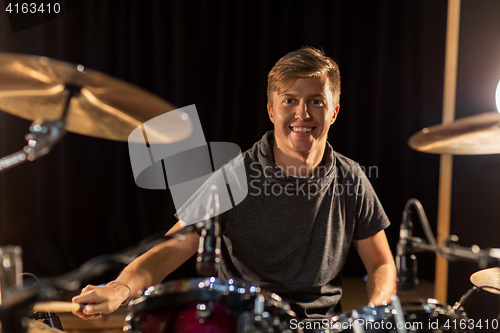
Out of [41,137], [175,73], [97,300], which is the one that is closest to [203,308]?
[97,300]

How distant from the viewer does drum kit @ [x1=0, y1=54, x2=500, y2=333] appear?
626 mm

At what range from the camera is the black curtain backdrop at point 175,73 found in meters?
1.87

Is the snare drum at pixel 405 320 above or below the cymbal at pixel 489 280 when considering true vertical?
above

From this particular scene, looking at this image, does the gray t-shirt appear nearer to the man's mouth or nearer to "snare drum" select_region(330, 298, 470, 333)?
the man's mouth

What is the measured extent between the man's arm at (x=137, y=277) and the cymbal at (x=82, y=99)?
34 cm

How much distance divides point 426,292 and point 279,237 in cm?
144

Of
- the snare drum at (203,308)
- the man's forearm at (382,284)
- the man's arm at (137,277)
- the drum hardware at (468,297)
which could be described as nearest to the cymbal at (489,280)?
the drum hardware at (468,297)

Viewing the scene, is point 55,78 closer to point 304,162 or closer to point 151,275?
point 151,275

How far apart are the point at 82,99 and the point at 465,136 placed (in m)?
0.87

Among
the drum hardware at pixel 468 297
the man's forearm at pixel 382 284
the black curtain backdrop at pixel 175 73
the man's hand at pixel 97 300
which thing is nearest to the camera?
the man's hand at pixel 97 300

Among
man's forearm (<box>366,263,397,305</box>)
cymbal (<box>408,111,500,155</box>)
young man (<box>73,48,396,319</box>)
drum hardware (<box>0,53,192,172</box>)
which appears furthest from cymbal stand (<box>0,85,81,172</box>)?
man's forearm (<box>366,263,397,305</box>)

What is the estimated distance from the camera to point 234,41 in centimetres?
190

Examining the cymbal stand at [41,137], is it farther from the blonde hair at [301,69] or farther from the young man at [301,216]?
the blonde hair at [301,69]

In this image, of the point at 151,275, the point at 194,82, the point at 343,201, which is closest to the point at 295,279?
the point at 343,201
